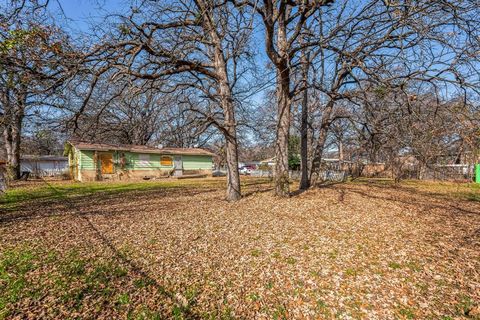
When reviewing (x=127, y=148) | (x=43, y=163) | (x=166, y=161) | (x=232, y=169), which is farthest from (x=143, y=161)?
(x=43, y=163)

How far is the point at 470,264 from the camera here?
139 inches

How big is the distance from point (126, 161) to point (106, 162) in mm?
1481

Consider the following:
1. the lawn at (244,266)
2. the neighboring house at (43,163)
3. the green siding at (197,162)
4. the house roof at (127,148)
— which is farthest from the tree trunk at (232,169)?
the neighboring house at (43,163)

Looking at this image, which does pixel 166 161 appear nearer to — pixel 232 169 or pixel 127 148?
pixel 127 148

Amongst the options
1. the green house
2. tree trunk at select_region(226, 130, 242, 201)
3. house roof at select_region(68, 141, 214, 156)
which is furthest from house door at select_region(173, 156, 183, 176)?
tree trunk at select_region(226, 130, 242, 201)

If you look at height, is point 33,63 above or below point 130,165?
above

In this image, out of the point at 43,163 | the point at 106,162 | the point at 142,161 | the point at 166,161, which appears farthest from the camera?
the point at 43,163

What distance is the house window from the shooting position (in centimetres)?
2232

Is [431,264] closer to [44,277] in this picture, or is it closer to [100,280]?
[100,280]

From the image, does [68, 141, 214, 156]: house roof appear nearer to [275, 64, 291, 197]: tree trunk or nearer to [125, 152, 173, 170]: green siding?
[125, 152, 173, 170]: green siding

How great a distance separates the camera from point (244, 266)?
3.67 metres

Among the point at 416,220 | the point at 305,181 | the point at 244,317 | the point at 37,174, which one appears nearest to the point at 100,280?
the point at 244,317

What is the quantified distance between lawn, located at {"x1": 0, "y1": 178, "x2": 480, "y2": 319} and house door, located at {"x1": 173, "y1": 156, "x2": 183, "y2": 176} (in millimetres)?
16607

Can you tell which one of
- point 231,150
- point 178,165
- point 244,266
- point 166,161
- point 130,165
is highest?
point 231,150
